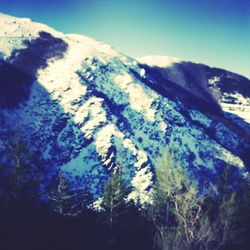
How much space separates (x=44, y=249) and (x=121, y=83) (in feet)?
276

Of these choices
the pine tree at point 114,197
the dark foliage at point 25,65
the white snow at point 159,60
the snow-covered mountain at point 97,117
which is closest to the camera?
the pine tree at point 114,197

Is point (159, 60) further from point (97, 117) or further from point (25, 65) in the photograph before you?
point (97, 117)

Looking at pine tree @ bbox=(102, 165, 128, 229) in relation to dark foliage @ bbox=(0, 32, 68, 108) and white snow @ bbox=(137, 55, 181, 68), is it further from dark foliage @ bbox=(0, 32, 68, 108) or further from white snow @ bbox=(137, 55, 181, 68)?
white snow @ bbox=(137, 55, 181, 68)

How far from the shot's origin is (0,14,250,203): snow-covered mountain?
246 ft

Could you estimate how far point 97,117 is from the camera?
85.1 meters

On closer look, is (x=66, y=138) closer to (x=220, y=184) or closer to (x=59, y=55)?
(x=59, y=55)

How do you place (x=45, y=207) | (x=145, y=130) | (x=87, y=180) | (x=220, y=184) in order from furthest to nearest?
(x=145, y=130) → (x=87, y=180) → (x=220, y=184) → (x=45, y=207)

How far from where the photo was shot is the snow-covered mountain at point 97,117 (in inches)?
2950

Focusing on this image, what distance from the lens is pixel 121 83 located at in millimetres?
103438

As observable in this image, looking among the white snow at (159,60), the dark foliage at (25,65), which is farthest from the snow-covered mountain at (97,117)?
the white snow at (159,60)

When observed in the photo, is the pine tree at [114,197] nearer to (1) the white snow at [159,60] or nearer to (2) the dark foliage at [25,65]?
(2) the dark foliage at [25,65]

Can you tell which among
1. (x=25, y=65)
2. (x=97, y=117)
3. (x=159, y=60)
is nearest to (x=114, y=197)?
(x=97, y=117)

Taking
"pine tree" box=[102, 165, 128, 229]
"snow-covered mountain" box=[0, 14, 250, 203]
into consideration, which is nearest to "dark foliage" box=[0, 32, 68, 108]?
"snow-covered mountain" box=[0, 14, 250, 203]

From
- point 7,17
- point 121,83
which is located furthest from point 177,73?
point 7,17
